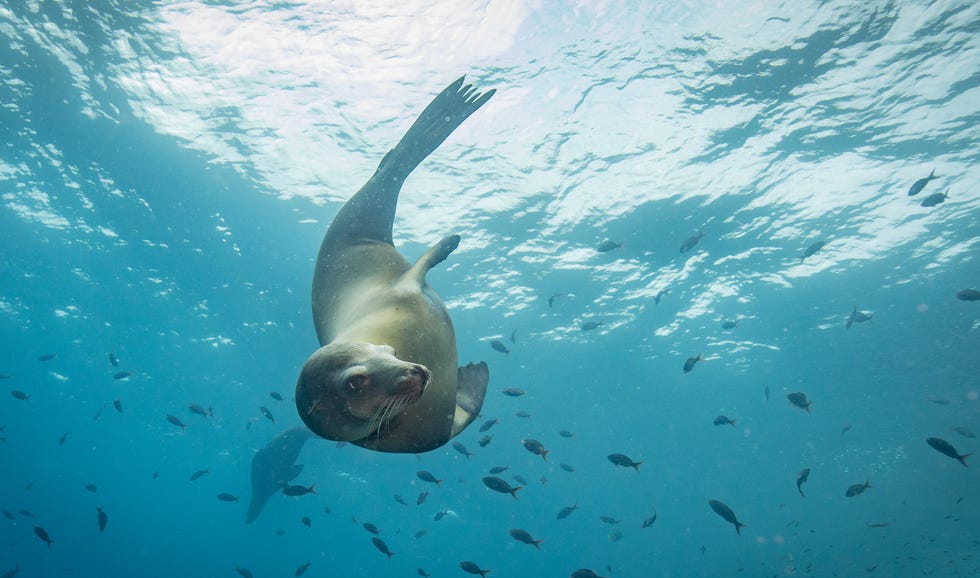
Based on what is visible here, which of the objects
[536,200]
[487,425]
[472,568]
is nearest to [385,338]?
[472,568]

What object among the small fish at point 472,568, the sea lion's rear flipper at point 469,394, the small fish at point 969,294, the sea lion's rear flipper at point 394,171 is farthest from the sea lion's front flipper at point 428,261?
the small fish at point 969,294

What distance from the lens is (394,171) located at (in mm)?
3609

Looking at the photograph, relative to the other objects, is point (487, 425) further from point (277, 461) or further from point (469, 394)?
point (277, 461)

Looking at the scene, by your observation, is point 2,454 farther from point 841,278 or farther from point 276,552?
point 841,278

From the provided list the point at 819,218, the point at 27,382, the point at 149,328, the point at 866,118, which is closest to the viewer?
the point at 866,118

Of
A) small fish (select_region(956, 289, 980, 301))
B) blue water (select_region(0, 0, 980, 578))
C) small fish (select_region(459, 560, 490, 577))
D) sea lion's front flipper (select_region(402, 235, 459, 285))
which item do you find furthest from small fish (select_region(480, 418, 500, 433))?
small fish (select_region(956, 289, 980, 301))

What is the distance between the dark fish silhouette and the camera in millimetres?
16625

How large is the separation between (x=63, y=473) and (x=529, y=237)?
7862 centimetres

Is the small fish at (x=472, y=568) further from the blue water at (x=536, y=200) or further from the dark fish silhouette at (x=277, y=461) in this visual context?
the dark fish silhouette at (x=277, y=461)

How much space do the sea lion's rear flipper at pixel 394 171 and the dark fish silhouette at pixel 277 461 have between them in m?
14.9

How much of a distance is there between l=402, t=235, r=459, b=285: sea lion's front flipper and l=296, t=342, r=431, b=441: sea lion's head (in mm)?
782

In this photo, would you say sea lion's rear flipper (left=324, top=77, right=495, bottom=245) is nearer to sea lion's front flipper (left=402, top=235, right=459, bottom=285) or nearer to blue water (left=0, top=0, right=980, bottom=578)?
sea lion's front flipper (left=402, top=235, right=459, bottom=285)

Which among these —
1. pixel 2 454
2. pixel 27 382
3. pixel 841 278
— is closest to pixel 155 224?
pixel 841 278

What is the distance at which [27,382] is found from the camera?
31.7 meters
